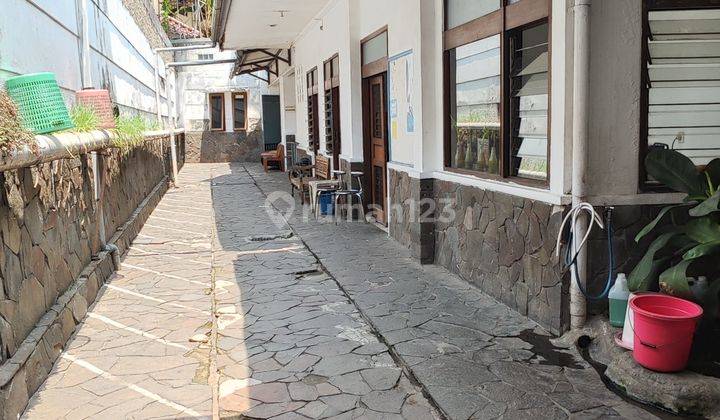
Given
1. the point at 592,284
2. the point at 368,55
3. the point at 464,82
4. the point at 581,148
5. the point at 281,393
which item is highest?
the point at 368,55

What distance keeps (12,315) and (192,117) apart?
21.1 m

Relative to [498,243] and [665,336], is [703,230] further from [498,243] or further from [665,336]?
[498,243]

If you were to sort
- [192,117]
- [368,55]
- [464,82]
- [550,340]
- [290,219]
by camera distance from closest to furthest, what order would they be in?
[550,340], [464,82], [368,55], [290,219], [192,117]

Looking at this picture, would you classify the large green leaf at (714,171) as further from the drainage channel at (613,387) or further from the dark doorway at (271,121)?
the dark doorway at (271,121)

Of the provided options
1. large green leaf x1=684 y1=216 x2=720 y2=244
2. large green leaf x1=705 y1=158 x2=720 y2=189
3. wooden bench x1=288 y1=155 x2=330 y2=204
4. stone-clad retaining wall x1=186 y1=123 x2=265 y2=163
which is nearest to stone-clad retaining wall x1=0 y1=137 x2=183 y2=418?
large green leaf x1=684 y1=216 x2=720 y2=244

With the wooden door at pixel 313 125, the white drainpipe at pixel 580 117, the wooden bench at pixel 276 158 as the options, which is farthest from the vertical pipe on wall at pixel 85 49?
the wooden bench at pixel 276 158

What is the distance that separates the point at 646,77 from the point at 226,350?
3455 mm

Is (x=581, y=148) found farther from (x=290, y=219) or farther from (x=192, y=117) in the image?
(x=192, y=117)

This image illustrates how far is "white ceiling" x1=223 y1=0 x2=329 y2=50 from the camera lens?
11055 millimetres

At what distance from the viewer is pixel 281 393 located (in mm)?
3980

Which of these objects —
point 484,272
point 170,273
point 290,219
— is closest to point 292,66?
point 290,219

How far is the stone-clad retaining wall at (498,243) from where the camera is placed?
4.70 metres

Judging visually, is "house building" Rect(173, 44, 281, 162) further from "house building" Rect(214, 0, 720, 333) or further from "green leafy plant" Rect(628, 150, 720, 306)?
"green leafy plant" Rect(628, 150, 720, 306)

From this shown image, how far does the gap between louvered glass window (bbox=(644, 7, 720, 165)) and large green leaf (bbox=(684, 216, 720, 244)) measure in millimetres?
736
